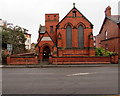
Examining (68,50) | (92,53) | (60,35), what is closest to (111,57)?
(92,53)

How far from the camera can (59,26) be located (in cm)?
2803

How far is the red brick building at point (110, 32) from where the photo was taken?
30078 millimetres

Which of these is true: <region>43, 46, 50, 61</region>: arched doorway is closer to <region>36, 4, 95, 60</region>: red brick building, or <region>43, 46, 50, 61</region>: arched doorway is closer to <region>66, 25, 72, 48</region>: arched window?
<region>36, 4, 95, 60</region>: red brick building

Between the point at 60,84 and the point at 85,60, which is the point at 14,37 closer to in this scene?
the point at 85,60

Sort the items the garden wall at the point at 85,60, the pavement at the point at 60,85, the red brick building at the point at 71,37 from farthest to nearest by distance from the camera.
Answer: the red brick building at the point at 71,37 → the garden wall at the point at 85,60 → the pavement at the point at 60,85

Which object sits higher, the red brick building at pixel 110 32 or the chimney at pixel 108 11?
the chimney at pixel 108 11

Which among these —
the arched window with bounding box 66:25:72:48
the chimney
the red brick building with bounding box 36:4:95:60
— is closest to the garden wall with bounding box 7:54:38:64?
the red brick building with bounding box 36:4:95:60

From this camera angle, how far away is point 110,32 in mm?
33312

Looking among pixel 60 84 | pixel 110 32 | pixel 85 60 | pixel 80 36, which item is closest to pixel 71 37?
pixel 80 36

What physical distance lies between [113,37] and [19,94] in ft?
100.0

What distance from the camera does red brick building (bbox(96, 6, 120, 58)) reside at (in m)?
30.1

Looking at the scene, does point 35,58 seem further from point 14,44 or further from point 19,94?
point 19,94

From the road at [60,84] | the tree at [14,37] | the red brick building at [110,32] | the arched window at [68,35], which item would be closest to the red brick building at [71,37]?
the arched window at [68,35]

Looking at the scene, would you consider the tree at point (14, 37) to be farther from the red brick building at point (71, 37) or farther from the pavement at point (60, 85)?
the pavement at point (60, 85)
